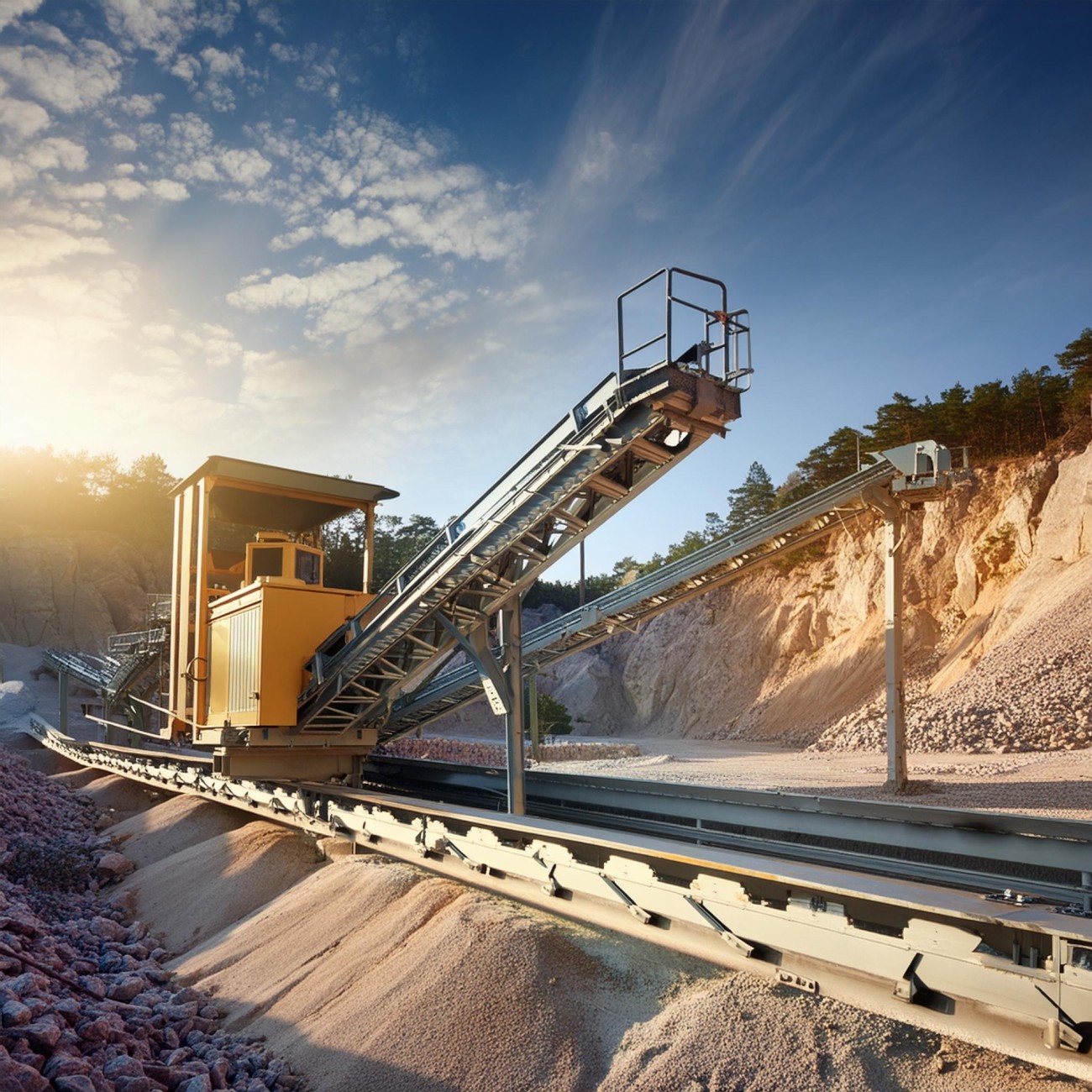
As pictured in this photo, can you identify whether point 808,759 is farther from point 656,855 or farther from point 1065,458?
point 656,855

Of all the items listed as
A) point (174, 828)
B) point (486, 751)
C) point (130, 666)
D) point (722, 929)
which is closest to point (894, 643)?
point (722, 929)

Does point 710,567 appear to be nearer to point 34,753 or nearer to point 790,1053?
point 790,1053

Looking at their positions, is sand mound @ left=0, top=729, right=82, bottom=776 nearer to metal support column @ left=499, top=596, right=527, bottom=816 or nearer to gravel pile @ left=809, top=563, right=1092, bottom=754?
metal support column @ left=499, top=596, right=527, bottom=816

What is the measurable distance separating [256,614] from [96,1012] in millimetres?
5180

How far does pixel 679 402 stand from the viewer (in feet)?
19.9

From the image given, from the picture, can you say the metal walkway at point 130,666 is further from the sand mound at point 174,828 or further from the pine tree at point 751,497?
the pine tree at point 751,497

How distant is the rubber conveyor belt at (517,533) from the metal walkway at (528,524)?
1cm

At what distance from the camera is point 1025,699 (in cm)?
2025

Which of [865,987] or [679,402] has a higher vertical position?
[679,402]

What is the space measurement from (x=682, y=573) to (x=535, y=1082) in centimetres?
888

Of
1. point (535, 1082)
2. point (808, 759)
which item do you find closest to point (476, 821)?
point (535, 1082)

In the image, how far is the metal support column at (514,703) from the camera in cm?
934

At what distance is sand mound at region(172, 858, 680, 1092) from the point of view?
13.9 ft

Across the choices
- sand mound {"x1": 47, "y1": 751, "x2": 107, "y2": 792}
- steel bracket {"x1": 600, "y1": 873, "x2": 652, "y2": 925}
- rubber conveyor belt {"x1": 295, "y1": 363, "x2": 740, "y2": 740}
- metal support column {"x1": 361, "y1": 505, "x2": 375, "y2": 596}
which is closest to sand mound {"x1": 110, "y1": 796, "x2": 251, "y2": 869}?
rubber conveyor belt {"x1": 295, "y1": 363, "x2": 740, "y2": 740}
